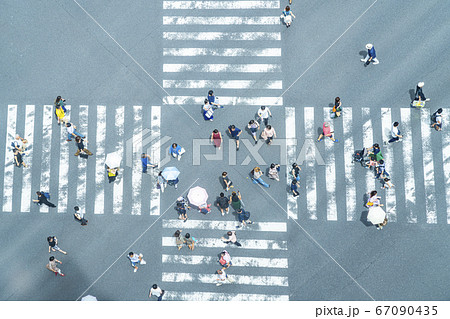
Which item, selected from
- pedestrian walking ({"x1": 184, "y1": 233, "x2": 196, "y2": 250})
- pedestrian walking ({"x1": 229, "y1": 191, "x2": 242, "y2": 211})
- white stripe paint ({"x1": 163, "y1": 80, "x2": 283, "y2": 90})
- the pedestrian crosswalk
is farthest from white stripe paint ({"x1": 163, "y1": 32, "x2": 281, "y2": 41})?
pedestrian walking ({"x1": 184, "y1": 233, "x2": 196, "y2": 250})

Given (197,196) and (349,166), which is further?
(349,166)

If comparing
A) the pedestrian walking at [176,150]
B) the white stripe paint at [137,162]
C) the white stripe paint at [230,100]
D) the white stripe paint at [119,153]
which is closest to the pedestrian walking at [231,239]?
the white stripe paint at [137,162]

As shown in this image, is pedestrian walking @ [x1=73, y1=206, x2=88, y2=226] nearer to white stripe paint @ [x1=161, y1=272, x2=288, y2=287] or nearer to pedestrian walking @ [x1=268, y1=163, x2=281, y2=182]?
white stripe paint @ [x1=161, y1=272, x2=288, y2=287]

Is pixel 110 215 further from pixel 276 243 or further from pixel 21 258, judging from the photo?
pixel 276 243

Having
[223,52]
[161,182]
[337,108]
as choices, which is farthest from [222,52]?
[161,182]

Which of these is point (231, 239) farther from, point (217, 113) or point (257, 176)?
point (217, 113)
